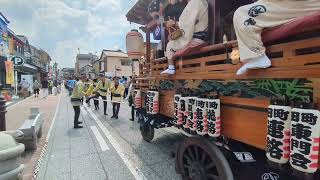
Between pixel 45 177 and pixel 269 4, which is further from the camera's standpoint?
pixel 45 177

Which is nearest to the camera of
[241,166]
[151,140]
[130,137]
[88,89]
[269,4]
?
[269,4]

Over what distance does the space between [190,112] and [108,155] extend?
2957 millimetres

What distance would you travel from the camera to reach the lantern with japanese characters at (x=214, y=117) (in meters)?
3.32

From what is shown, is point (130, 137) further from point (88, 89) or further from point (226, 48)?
point (88, 89)

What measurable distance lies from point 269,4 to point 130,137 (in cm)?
583

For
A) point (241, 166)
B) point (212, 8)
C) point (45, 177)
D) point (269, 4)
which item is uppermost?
point (212, 8)

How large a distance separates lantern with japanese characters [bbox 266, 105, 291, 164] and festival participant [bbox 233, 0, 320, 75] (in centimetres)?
53

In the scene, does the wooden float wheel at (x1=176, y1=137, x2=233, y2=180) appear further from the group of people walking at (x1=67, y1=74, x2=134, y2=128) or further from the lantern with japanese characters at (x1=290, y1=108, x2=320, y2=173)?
the group of people walking at (x1=67, y1=74, x2=134, y2=128)

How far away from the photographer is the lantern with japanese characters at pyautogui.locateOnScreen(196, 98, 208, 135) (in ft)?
11.4

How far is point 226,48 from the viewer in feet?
11.0

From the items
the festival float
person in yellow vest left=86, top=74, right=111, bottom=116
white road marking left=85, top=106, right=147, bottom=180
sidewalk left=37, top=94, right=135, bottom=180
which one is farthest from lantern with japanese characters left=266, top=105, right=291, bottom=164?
person in yellow vest left=86, top=74, right=111, bottom=116

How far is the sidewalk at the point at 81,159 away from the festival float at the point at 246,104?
155 centimetres

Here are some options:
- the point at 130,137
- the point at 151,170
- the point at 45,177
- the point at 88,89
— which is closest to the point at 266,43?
the point at 151,170

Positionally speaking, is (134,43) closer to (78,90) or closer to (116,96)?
(78,90)
